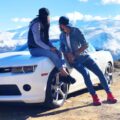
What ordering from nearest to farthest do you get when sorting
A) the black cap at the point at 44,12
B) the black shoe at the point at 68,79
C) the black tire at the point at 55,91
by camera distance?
the black tire at the point at 55,91 < the black cap at the point at 44,12 < the black shoe at the point at 68,79

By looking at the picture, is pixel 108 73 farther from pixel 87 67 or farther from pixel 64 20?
pixel 64 20

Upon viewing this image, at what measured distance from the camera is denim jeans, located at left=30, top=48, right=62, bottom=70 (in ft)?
28.9

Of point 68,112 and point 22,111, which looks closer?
point 68,112

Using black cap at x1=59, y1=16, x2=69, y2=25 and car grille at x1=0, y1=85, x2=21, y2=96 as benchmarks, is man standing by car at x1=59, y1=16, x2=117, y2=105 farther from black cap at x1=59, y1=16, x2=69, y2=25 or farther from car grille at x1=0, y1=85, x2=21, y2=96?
car grille at x1=0, y1=85, x2=21, y2=96

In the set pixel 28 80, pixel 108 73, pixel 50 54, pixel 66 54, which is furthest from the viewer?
pixel 108 73

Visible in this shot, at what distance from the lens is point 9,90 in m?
8.65

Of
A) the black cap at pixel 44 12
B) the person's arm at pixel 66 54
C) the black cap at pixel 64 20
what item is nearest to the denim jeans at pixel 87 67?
the person's arm at pixel 66 54

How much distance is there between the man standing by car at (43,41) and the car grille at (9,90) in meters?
0.80

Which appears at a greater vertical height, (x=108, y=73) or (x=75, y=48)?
(x=75, y=48)

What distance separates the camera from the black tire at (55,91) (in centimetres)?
870

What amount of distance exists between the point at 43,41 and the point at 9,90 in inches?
45.6

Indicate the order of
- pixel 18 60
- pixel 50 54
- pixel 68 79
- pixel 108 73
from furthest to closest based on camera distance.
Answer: pixel 108 73
pixel 68 79
pixel 50 54
pixel 18 60

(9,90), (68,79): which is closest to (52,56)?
(68,79)

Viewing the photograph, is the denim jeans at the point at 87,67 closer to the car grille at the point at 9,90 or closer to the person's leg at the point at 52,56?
the person's leg at the point at 52,56
